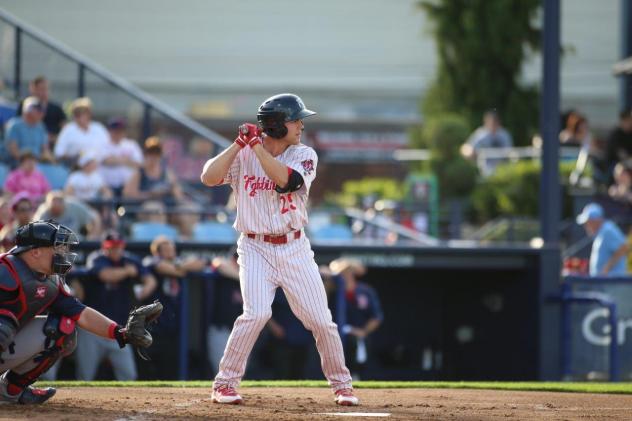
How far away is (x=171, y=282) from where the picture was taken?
43.7 feet

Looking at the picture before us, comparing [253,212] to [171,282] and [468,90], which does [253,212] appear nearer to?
[171,282]

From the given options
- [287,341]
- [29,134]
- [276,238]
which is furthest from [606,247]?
[276,238]

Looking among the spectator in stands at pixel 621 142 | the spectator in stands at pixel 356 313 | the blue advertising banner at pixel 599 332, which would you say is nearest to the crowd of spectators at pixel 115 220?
the spectator in stands at pixel 356 313

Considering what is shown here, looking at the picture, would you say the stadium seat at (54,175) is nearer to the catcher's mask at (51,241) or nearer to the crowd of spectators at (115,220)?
the crowd of spectators at (115,220)

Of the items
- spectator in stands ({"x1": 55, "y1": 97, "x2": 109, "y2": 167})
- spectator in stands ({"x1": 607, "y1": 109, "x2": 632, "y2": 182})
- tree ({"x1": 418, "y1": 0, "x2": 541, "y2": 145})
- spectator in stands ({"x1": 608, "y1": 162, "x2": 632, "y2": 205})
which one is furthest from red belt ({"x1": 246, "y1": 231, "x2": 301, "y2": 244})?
tree ({"x1": 418, "y1": 0, "x2": 541, "y2": 145})

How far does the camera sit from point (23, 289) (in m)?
7.43

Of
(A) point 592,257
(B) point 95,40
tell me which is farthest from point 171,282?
(B) point 95,40

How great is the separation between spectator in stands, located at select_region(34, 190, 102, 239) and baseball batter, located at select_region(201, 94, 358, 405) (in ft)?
17.0

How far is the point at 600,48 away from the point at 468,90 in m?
7.33

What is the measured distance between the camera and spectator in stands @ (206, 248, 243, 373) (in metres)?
13.5

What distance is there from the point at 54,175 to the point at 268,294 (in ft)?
24.2

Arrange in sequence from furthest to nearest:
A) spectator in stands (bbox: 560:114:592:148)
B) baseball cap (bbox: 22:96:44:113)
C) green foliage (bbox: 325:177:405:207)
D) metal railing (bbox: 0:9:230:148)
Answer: green foliage (bbox: 325:177:405:207)
spectator in stands (bbox: 560:114:592:148)
metal railing (bbox: 0:9:230:148)
baseball cap (bbox: 22:96:44:113)

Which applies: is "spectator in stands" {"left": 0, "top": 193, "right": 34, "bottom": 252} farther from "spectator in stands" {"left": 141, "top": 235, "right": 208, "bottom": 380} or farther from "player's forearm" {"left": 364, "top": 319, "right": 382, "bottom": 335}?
"player's forearm" {"left": 364, "top": 319, "right": 382, "bottom": 335}

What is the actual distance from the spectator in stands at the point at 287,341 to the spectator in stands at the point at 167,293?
1.01 m
